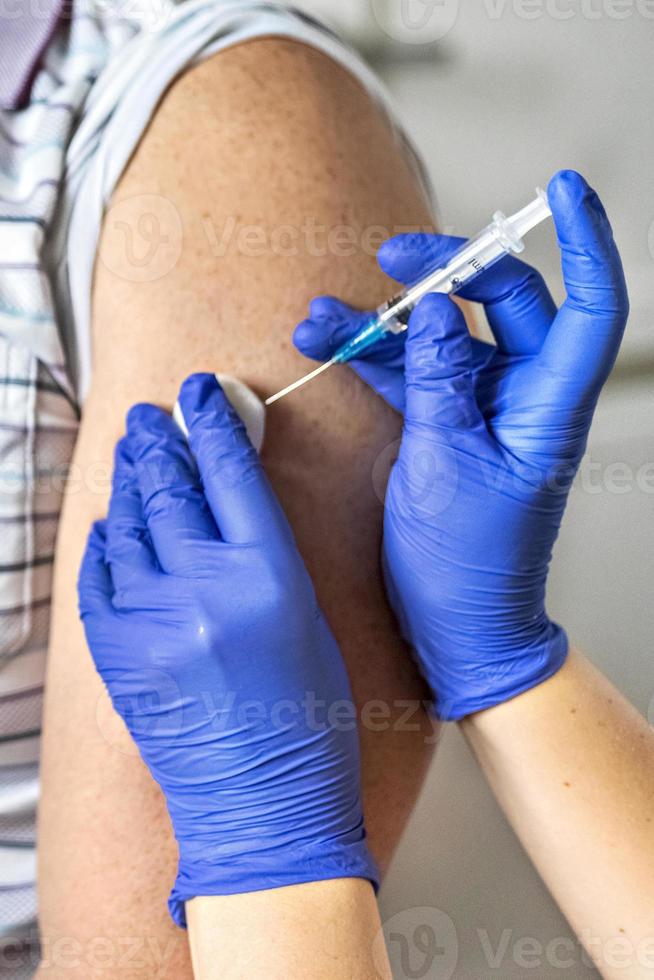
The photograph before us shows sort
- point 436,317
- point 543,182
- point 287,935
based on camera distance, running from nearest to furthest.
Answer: point 287,935 < point 436,317 < point 543,182

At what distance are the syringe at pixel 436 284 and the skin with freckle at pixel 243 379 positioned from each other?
0.12 feet

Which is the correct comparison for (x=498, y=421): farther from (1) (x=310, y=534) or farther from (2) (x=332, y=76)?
(2) (x=332, y=76)

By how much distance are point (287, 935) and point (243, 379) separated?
1.73ft

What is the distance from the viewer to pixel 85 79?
1020mm

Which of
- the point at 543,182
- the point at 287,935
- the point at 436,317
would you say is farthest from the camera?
the point at 543,182

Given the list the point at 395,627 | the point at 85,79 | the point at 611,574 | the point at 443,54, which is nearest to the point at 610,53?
the point at 443,54

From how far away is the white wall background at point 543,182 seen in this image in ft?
5.54

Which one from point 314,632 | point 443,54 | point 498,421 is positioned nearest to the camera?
point 314,632

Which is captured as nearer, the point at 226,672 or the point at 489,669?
the point at 226,672

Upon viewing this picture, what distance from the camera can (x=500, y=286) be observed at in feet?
3.12

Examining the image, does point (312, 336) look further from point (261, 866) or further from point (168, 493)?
point (261, 866)

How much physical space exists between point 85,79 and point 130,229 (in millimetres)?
240

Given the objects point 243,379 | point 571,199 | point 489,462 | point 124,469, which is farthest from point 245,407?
point 571,199

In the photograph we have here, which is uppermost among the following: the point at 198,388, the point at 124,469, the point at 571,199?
the point at 571,199
